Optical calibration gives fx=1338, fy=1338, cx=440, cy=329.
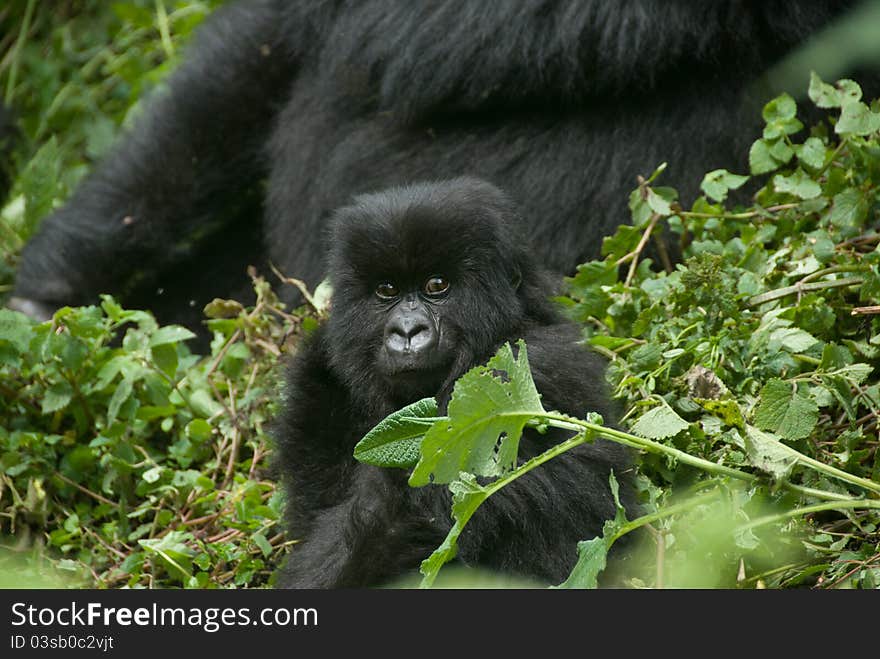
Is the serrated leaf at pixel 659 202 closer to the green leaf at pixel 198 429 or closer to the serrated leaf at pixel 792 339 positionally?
the serrated leaf at pixel 792 339

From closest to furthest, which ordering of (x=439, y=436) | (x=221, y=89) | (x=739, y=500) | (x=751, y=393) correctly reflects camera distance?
(x=439, y=436), (x=739, y=500), (x=751, y=393), (x=221, y=89)

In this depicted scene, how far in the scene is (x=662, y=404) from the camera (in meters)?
2.43

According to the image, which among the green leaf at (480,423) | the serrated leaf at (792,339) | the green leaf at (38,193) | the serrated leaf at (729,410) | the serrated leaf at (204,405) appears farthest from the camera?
the green leaf at (38,193)

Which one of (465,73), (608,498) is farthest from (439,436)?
(465,73)

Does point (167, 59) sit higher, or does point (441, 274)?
point (441, 274)

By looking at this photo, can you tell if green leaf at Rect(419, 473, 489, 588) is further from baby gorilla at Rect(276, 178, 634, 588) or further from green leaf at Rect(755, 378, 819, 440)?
green leaf at Rect(755, 378, 819, 440)

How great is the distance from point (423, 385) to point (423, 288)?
0.58 feet

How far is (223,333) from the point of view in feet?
11.3

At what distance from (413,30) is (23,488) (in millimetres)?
1449

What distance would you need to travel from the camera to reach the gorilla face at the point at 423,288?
2.39m

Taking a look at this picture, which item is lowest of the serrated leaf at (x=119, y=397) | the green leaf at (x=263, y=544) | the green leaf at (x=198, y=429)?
the green leaf at (x=263, y=544)

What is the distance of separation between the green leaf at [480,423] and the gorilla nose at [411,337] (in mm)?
433

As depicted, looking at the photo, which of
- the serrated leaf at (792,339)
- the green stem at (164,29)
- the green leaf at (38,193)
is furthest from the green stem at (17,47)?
the serrated leaf at (792,339)

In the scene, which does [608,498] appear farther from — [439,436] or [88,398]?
[88,398]
